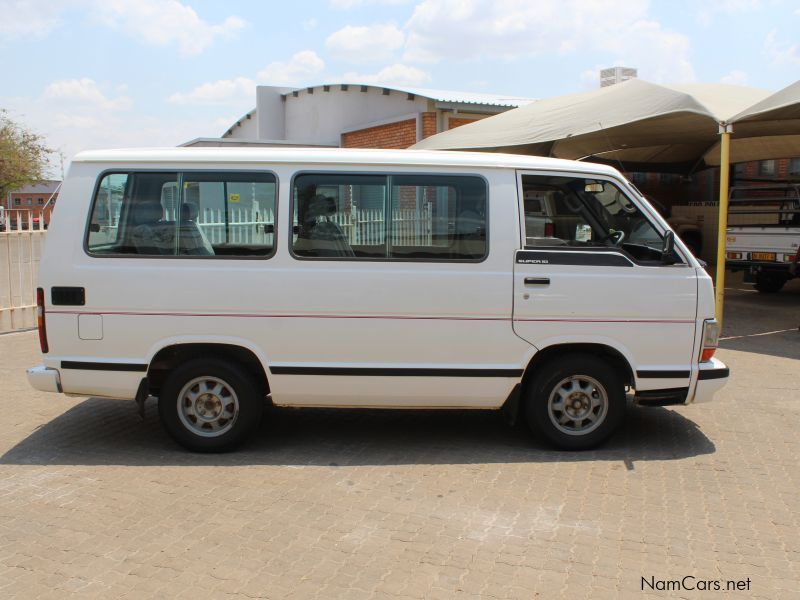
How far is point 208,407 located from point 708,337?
11.9ft

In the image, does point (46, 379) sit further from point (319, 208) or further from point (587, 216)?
point (587, 216)

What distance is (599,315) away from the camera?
5.36 meters

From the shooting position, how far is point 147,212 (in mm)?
5418

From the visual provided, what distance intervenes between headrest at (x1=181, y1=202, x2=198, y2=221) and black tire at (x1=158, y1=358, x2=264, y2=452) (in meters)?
1.01

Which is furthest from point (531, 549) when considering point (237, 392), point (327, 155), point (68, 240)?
point (68, 240)

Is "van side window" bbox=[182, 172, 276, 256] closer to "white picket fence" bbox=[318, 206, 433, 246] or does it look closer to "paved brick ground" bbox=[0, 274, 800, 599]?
"white picket fence" bbox=[318, 206, 433, 246]

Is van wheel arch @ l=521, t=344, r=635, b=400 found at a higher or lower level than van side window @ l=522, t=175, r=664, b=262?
lower

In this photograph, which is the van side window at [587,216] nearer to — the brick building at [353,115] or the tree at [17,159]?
the brick building at [353,115]

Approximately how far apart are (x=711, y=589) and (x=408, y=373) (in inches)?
94.1

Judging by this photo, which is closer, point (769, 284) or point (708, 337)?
point (708, 337)

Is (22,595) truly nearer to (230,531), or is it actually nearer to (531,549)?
(230,531)

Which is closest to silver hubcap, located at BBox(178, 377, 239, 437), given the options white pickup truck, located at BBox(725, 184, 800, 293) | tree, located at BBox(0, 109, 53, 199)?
white pickup truck, located at BBox(725, 184, 800, 293)

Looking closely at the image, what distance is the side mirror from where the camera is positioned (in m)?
5.37

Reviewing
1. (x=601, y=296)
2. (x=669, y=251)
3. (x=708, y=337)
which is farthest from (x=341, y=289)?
(x=708, y=337)
